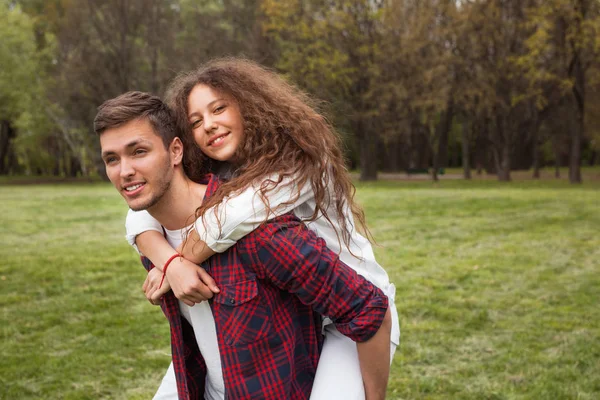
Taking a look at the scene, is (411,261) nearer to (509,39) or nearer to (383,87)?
(383,87)

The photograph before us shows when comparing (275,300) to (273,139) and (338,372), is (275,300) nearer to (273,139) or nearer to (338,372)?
(338,372)

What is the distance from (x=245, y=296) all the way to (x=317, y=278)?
0.25 metres

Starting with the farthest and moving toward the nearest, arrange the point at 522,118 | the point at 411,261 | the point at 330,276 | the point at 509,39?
the point at 522,118 < the point at 509,39 < the point at 411,261 < the point at 330,276

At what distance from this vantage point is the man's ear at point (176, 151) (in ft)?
→ 7.53

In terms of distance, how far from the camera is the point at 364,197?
711 inches

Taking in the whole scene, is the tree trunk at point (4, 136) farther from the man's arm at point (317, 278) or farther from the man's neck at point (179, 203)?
the man's arm at point (317, 278)

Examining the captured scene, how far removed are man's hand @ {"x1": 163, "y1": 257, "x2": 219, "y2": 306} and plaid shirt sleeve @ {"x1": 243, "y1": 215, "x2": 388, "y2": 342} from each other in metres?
0.18

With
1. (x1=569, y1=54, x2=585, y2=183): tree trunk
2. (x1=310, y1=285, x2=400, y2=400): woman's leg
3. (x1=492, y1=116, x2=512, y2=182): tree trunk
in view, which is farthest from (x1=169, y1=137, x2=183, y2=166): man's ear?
(x1=492, y1=116, x2=512, y2=182): tree trunk

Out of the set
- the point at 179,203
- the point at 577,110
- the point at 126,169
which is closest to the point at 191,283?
the point at 179,203

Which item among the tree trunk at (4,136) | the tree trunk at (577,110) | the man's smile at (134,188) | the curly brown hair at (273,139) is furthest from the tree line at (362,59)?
the man's smile at (134,188)

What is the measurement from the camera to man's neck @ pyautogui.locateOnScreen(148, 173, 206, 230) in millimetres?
2252

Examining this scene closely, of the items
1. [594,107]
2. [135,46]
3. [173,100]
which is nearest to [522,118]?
[594,107]

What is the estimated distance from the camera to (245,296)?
196 centimetres

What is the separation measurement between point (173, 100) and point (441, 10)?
29.8 metres
